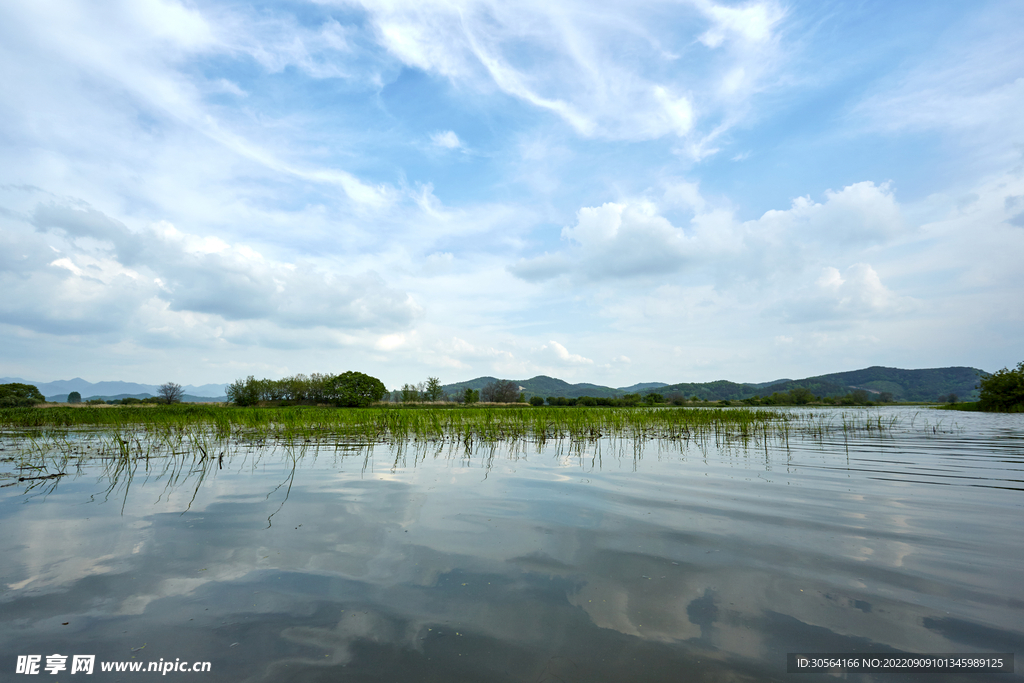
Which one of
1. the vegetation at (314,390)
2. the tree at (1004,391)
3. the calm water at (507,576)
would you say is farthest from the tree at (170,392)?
the tree at (1004,391)

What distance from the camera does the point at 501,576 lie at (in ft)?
12.9

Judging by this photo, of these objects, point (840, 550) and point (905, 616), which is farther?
point (840, 550)

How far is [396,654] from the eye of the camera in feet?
8.99

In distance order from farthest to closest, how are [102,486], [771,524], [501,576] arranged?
1. [102,486]
2. [771,524]
3. [501,576]

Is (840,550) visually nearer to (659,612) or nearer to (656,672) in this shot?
(659,612)

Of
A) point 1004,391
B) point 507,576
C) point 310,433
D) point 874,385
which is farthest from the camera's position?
point 874,385

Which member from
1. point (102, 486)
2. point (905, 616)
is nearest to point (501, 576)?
point (905, 616)

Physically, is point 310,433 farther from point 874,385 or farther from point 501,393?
point 874,385

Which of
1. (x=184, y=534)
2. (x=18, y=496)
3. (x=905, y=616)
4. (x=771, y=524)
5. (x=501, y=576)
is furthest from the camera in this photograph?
(x=18, y=496)

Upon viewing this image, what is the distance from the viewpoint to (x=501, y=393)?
11812 cm

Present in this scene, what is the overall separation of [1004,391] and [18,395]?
92207mm

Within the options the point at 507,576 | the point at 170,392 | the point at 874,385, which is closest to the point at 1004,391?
the point at 507,576

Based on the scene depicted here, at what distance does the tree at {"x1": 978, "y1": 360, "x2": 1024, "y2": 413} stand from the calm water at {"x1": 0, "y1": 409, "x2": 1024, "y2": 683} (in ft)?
127

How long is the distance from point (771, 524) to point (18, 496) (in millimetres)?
11676
